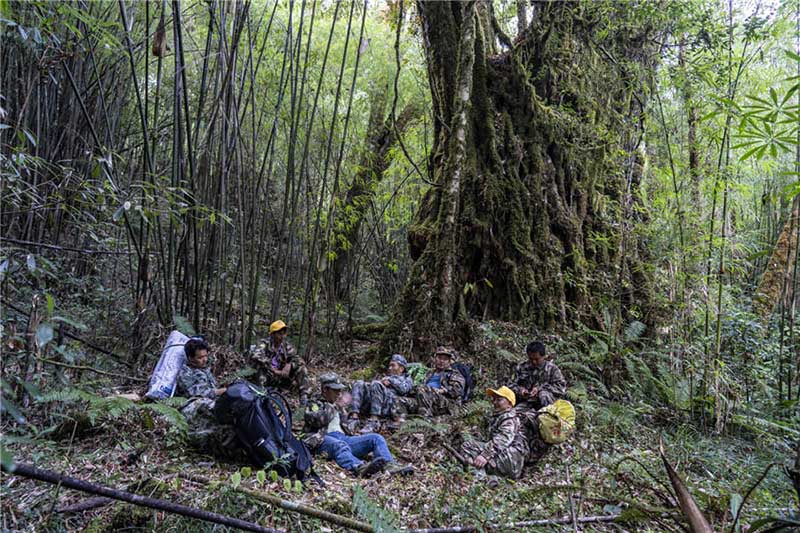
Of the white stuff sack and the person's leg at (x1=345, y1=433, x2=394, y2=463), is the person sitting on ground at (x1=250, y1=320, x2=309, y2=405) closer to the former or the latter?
the white stuff sack

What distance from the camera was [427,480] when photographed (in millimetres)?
3297

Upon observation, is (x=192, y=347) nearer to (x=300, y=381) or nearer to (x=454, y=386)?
(x=300, y=381)

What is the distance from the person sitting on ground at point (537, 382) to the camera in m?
4.25

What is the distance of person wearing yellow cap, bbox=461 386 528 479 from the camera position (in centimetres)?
350

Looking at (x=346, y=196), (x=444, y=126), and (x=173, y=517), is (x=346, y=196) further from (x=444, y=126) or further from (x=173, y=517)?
(x=173, y=517)

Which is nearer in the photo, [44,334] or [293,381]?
[44,334]

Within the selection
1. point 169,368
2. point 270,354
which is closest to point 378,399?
point 270,354

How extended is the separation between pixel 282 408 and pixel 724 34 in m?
4.92

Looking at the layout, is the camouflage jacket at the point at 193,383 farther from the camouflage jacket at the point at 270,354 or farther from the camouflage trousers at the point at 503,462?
the camouflage trousers at the point at 503,462

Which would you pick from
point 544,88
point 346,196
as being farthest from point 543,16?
point 346,196

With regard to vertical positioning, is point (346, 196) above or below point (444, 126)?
below

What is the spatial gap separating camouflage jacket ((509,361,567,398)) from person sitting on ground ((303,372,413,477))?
1.45 metres

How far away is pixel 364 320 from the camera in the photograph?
28.1ft

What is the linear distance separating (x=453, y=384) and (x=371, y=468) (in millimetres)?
1617
